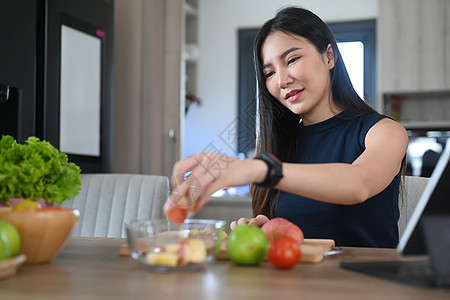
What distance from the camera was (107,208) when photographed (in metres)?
2.28

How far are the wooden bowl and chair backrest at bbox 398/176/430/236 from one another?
1.27 meters

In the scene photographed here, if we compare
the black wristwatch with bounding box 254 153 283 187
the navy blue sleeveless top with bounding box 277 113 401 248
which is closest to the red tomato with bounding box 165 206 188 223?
the black wristwatch with bounding box 254 153 283 187

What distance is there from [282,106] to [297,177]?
88 cm

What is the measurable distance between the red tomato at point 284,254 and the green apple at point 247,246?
0.03 meters

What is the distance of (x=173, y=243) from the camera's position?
37.1 inches

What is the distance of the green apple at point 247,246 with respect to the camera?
3.17ft

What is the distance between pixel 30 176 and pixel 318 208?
36.6 inches

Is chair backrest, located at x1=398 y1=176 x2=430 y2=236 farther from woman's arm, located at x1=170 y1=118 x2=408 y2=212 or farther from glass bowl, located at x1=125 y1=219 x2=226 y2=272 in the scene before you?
glass bowl, located at x1=125 y1=219 x2=226 y2=272

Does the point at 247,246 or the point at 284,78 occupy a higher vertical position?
the point at 284,78

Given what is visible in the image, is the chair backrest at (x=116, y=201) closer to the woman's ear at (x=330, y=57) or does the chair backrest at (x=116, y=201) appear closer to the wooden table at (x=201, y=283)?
the woman's ear at (x=330, y=57)

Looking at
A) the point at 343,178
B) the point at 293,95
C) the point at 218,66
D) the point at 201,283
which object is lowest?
the point at 201,283

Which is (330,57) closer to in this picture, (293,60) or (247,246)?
(293,60)

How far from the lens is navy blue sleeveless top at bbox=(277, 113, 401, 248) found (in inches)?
65.9

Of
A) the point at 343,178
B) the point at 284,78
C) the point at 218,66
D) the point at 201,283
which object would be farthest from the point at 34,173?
the point at 218,66
